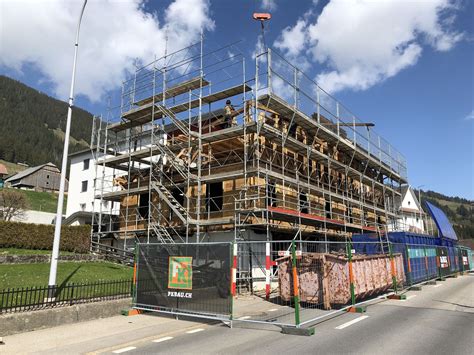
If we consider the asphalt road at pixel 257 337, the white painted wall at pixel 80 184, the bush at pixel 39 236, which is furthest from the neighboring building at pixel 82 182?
the asphalt road at pixel 257 337

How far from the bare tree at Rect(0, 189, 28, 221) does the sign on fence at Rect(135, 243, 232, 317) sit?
3625cm

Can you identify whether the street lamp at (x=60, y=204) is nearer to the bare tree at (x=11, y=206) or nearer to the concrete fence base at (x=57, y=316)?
the concrete fence base at (x=57, y=316)

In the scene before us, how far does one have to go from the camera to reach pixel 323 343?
7441 mm

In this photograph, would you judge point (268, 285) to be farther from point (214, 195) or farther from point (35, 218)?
point (35, 218)

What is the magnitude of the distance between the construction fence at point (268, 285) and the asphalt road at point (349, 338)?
0.59m

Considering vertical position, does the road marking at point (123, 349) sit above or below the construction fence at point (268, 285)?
below

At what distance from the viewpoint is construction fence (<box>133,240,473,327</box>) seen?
9.56 metres

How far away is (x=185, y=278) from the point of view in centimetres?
1006

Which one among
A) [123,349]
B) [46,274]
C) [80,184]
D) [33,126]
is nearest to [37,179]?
[80,184]

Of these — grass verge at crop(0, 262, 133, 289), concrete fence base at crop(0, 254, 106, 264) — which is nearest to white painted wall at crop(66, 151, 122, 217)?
concrete fence base at crop(0, 254, 106, 264)

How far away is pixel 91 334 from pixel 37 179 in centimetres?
8920

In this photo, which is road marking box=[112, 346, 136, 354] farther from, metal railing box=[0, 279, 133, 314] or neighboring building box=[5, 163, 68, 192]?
neighboring building box=[5, 163, 68, 192]

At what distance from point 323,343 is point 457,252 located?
79.2 ft

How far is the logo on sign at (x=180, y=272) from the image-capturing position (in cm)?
1002
